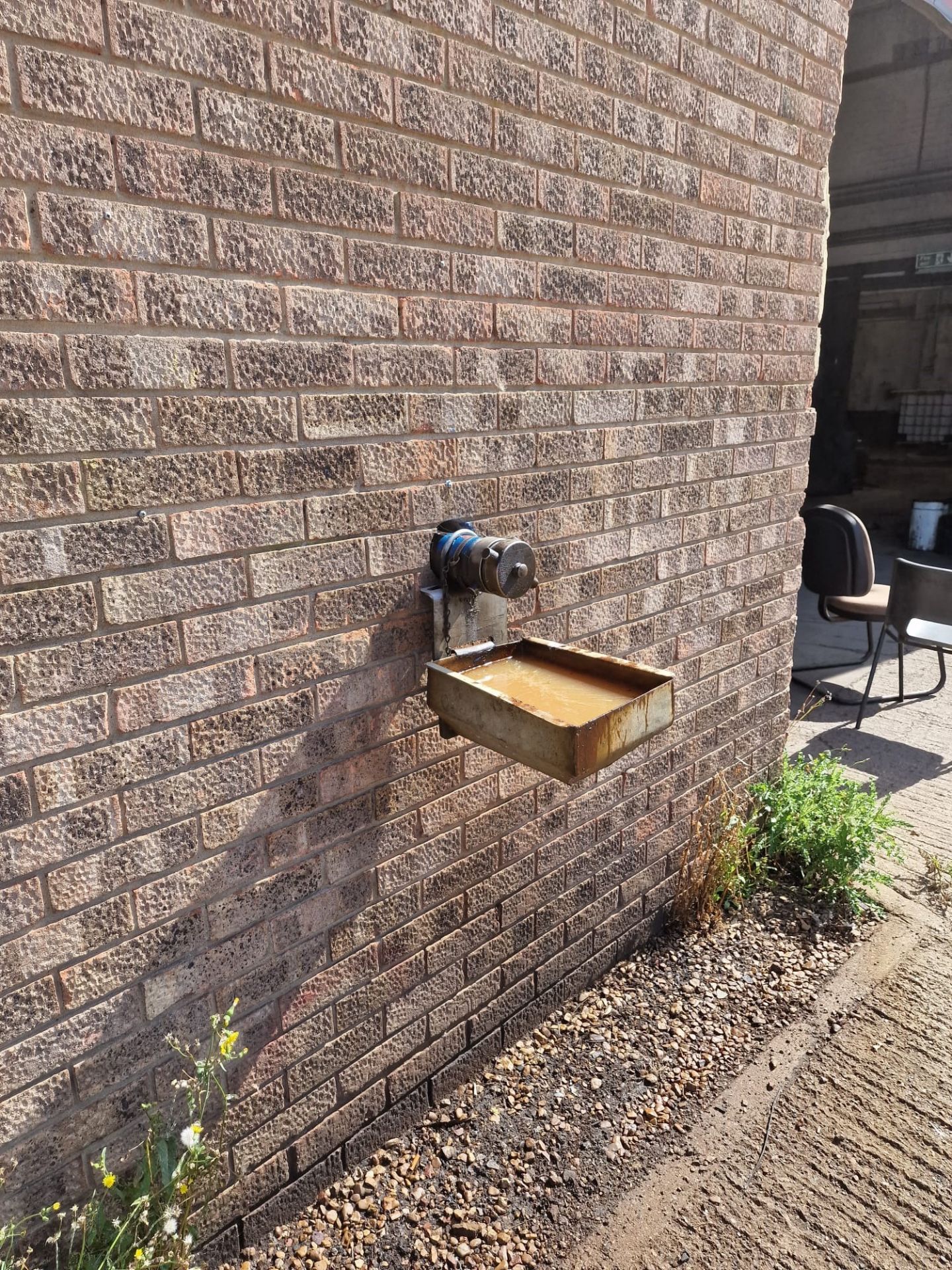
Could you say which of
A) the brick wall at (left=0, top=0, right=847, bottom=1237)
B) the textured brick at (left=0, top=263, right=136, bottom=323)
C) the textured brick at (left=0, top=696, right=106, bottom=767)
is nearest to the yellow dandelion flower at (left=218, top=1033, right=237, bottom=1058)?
the brick wall at (left=0, top=0, right=847, bottom=1237)

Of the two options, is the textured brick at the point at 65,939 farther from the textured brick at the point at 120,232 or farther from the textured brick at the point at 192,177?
the textured brick at the point at 192,177

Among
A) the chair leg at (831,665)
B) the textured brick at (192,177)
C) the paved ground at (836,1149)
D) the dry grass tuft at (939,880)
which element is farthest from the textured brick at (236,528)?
the chair leg at (831,665)

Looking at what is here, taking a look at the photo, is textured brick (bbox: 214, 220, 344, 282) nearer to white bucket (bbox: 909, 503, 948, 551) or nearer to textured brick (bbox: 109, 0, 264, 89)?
textured brick (bbox: 109, 0, 264, 89)

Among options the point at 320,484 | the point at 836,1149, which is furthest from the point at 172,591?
the point at 836,1149

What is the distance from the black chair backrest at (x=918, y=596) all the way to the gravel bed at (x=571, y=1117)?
2.41m

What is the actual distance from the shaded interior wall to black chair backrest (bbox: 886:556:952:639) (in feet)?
26.7

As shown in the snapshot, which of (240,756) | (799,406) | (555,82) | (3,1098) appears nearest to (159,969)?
(3,1098)

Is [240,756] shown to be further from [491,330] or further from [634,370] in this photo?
[634,370]

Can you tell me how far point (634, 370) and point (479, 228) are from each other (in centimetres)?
75

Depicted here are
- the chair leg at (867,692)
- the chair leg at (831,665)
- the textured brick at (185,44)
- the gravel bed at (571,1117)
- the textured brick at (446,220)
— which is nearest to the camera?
the textured brick at (185,44)

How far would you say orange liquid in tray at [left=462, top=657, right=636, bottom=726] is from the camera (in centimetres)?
198

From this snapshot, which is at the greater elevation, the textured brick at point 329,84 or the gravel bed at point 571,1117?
the textured brick at point 329,84

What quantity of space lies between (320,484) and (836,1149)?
86.6 inches

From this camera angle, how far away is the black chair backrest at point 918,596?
191 inches
